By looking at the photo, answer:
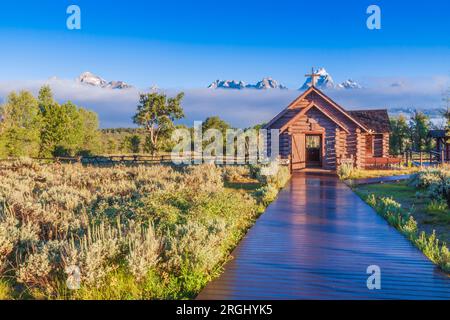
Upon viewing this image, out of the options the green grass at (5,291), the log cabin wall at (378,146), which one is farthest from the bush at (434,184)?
the green grass at (5,291)

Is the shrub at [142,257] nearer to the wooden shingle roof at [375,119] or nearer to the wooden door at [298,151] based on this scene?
the wooden door at [298,151]

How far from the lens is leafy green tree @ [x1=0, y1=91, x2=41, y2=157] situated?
41656mm

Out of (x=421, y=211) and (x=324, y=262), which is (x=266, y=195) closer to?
(x=421, y=211)

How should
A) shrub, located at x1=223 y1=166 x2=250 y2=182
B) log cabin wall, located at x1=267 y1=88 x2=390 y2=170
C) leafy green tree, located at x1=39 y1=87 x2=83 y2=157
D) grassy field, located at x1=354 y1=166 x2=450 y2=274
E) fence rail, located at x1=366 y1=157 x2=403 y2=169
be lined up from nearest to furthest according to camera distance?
grassy field, located at x1=354 y1=166 x2=450 y2=274
shrub, located at x1=223 y1=166 x2=250 y2=182
log cabin wall, located at x1=267 y1=88 x2=390 y2=170
fence rail, located at x1=366 y1=157 x2=403 y2=169
leafy green tree, located at x1=39 y1=87 x2=83 y2=157

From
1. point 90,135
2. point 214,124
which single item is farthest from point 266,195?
point 90,135

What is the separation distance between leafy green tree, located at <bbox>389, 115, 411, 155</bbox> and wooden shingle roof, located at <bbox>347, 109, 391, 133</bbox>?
12.1 metres

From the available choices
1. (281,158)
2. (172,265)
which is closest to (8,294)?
(172,265)

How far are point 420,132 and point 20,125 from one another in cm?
4644

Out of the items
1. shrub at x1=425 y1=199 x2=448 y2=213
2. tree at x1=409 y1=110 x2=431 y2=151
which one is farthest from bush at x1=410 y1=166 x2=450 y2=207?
tree at x1=409 y1=110 x2=431 y2=151

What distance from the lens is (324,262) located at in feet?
20.7

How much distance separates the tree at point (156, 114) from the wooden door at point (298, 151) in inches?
1148

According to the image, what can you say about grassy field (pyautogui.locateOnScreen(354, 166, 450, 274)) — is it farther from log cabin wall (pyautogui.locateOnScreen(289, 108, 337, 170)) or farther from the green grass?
the green grass

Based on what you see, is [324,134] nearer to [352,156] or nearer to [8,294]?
[352,156]

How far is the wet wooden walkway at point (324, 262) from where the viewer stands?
5.09 meters
